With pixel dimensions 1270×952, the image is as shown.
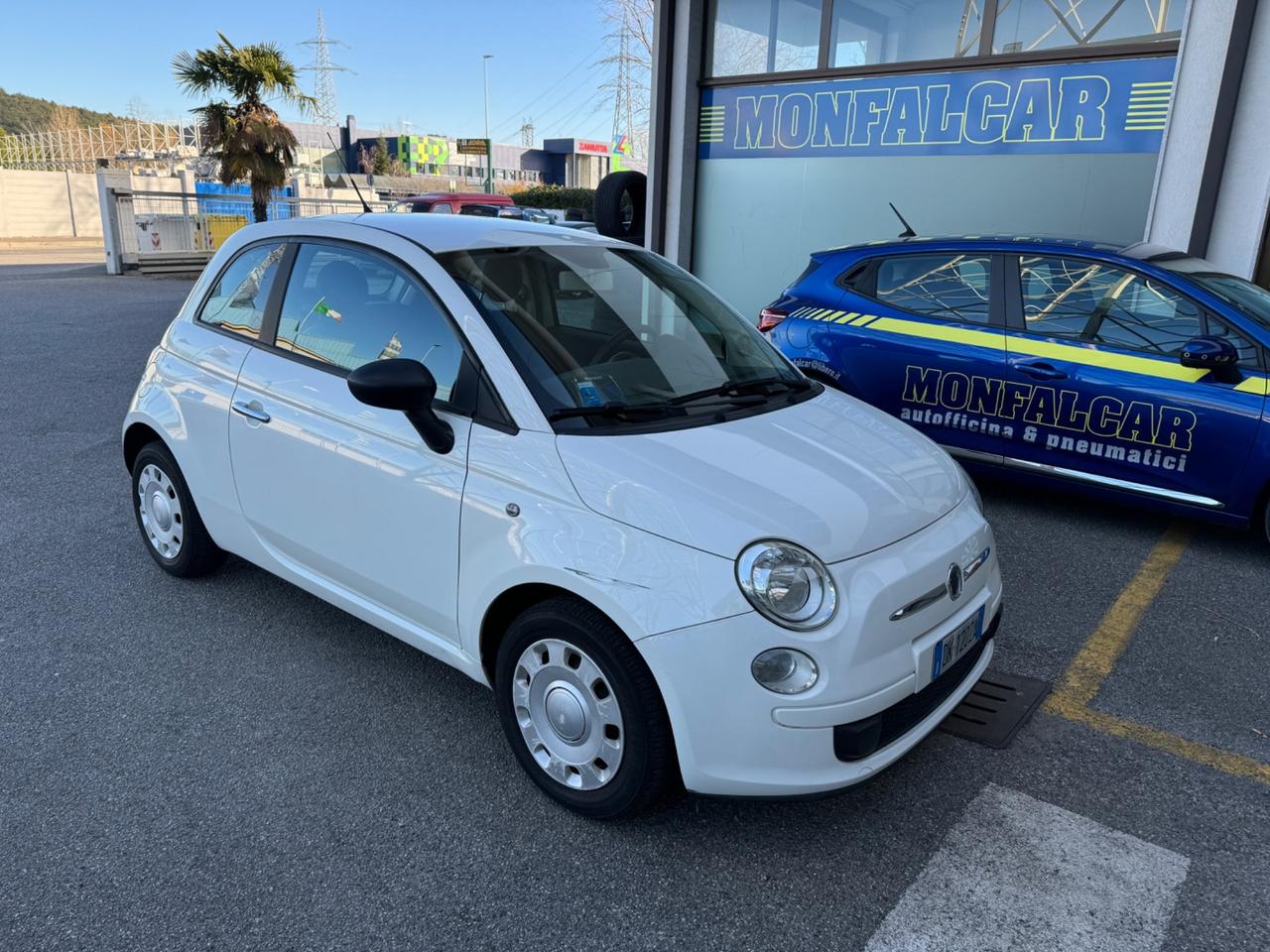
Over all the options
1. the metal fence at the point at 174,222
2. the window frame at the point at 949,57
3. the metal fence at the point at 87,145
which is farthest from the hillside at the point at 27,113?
the window frame at the point at 949,57

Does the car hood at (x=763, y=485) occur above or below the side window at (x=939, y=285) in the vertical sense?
below

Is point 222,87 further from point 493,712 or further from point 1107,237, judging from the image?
point 493,712

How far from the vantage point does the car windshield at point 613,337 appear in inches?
110

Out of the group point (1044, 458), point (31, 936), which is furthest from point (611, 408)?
point (1044, 458)

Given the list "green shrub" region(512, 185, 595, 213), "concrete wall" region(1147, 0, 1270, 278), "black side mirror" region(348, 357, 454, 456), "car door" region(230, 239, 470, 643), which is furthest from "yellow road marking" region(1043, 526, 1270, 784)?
"green shrub" region(512, 185, 595, 213)

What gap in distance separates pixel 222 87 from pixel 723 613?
23050 mm

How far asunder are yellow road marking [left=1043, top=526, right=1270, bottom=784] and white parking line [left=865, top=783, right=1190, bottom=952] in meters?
0.59

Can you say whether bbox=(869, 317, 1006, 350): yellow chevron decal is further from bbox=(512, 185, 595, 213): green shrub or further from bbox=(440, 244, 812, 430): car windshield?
bbox=(512, 185, 595, 213): green shrub

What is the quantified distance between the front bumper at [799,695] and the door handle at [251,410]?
6.00ft

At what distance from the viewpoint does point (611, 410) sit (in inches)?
109

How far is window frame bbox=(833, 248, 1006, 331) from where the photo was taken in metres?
5.37

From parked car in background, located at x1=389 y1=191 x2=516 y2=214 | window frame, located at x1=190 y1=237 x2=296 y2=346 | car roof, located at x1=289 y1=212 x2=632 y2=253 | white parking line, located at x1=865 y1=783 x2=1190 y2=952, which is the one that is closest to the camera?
white parking line, located at x1=865 y1=783 x2=1190 y2=952

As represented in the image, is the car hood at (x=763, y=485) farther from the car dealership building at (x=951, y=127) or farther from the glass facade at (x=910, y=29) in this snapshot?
the glass facade at (x=910, y=29)

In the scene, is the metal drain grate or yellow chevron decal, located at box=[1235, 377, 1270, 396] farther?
yellow chevron decal, located at box=[1235, 377, 1270, 396]
